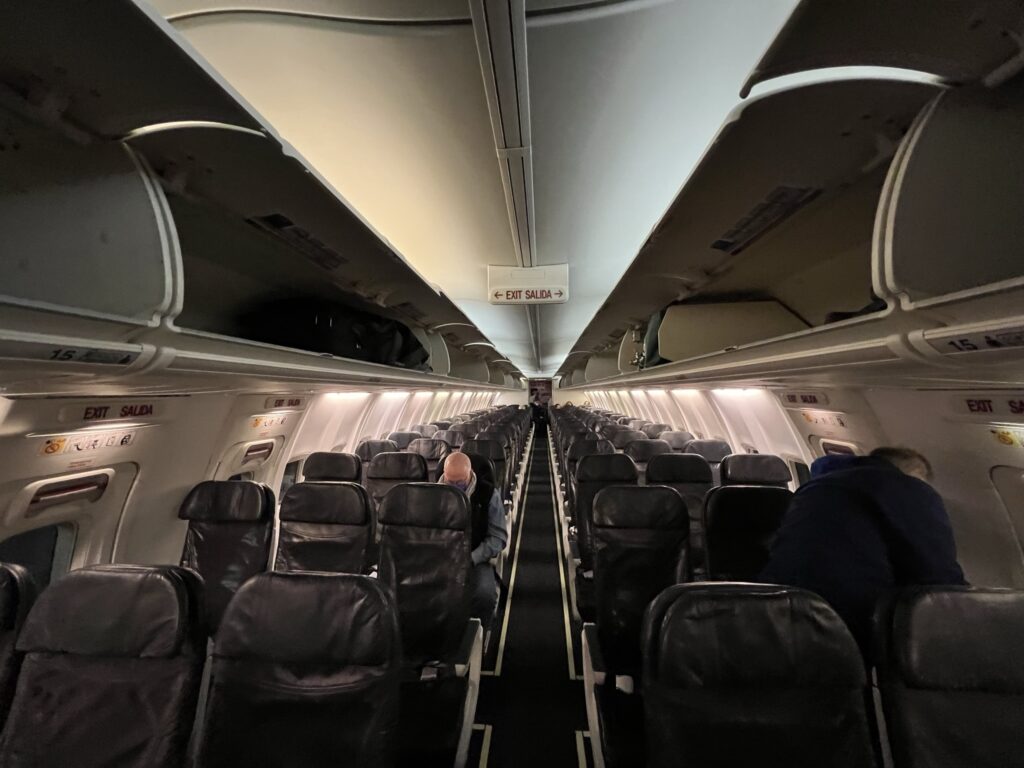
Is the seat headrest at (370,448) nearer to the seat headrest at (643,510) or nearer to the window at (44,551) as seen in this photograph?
the window at (44,551)

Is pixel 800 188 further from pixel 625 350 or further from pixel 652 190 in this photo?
pixel 625 350

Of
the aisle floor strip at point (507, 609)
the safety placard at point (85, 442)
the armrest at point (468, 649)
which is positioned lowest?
the aisle floor strip at point (507, 609)

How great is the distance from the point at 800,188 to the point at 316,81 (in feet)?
8.14

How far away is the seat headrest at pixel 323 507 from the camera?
4117 millimetres

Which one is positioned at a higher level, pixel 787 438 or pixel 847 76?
pixel 847 76

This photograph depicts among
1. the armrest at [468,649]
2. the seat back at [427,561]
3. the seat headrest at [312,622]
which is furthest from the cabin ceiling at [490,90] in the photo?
the armrest at [468,649]

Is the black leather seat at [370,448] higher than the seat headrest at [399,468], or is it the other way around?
the black leather seat at [370,448]

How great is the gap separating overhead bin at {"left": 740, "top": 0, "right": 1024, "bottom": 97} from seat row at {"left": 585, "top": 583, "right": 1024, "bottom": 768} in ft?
5.01

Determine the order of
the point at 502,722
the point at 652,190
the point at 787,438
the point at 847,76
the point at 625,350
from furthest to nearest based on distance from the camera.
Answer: the point at 625,350, the point at 787,438, the point at 652,190, the point at 502,722, the point at 847,76

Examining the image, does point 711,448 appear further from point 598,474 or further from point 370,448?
point 370,448

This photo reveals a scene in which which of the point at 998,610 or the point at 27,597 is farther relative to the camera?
the point at 27,597

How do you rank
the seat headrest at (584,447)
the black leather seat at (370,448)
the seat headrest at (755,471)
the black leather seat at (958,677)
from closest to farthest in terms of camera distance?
1. the black leather seat at (958,677)
2. the seat headrest at (755,471)
3. the seat headrest at (584,447)
4. the black leather seat at (370,448)

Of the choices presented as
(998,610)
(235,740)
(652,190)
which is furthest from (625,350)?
(235,740)

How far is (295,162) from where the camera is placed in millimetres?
1768
